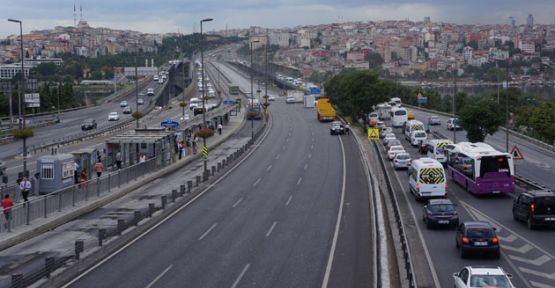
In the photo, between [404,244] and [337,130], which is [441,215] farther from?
[337,130]

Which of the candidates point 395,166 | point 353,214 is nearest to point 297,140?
point 395,166

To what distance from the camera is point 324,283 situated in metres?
17.8

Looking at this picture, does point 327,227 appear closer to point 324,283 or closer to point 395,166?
point 324,283

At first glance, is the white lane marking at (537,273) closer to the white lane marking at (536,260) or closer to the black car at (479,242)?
the white lane marking at (536,260)

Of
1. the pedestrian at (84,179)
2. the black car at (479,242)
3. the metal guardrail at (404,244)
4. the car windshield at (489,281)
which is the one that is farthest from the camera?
the pedestrian at (84,179)

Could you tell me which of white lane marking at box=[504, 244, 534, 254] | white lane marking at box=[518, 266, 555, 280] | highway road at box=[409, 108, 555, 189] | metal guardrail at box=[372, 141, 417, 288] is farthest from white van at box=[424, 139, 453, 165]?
white lane marking at box=[518, 266, 555, 280]

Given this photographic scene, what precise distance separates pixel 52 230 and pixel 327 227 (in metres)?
9.29

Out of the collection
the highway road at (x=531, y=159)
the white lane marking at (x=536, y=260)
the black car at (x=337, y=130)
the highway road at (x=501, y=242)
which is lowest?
the highway road at (x=531, y=159)

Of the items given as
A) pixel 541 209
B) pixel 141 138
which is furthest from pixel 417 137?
pixel 541 209

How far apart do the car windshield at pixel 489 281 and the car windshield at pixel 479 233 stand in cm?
517

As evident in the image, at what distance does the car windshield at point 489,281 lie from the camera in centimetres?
1513

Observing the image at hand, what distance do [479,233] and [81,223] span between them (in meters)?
14.0

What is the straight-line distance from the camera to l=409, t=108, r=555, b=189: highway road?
4009 cm

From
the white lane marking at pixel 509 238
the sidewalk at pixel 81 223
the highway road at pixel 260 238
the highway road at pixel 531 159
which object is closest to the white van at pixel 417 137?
the highway road at pixel 531 159
